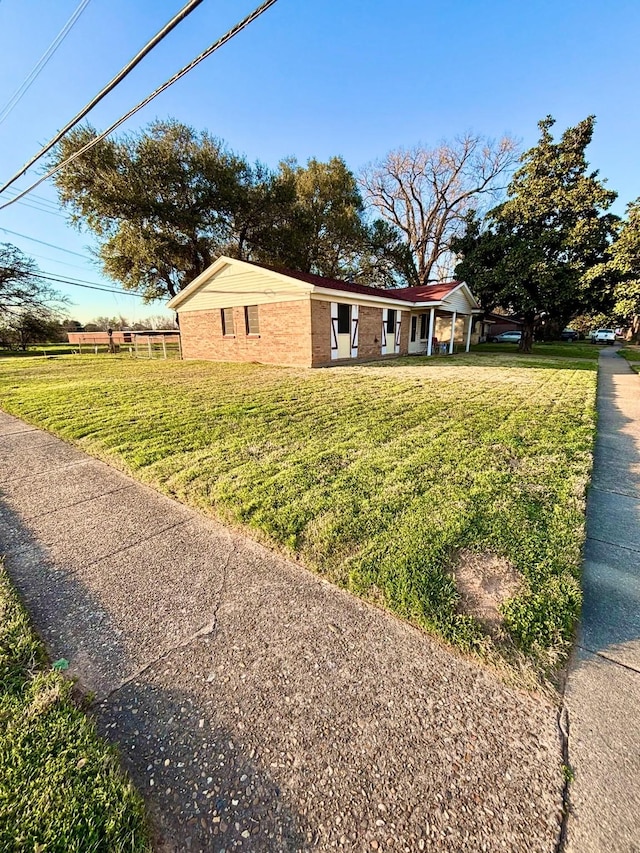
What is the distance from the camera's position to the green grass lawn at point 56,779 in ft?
3.61

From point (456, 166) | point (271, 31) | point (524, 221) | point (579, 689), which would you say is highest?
point (456, 166)

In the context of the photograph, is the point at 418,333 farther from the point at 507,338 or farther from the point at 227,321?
the point at 507,338

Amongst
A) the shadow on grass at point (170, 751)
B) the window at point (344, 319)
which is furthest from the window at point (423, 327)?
the shadow on grass at point (170, 751)

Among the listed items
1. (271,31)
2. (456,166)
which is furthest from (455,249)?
(271,31)

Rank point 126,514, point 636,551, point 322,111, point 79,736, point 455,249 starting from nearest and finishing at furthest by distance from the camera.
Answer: point 79,736 → point 636,551 → point 126,514 → point 322,111 → point 455,249

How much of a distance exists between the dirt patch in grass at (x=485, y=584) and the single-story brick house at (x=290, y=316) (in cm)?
1084

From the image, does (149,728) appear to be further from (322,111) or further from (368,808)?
(322,111)

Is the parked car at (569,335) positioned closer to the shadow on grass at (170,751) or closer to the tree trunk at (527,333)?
the tree trunk at (527,333)

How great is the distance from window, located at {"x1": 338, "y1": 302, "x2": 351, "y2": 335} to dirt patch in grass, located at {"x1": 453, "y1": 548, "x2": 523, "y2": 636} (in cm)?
1221

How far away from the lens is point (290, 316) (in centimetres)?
1289

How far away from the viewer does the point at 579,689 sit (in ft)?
5.60

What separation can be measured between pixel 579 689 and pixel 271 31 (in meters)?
7.16

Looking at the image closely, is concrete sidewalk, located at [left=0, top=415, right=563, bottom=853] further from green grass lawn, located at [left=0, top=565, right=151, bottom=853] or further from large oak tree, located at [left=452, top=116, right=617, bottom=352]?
large oak tree, located at [left=452, top=116, right=617, bottom=352]

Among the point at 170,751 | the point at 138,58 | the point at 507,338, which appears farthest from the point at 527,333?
the point at 170,751
